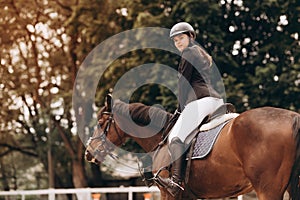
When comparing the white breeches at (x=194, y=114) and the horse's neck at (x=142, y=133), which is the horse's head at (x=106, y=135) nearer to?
the horse's neck at (x=142, y=133)

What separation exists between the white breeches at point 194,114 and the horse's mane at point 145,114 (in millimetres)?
551

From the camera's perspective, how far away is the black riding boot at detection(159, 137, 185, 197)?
26.8 feet

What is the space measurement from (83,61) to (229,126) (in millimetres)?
19353

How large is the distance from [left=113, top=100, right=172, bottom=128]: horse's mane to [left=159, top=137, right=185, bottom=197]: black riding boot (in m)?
Answer: 0.66

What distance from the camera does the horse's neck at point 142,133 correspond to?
29.6ft

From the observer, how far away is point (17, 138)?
125 feet

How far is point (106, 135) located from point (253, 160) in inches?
115

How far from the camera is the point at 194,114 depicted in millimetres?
8289

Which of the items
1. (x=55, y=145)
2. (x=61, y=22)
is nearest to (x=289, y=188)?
(x=61, y=22)

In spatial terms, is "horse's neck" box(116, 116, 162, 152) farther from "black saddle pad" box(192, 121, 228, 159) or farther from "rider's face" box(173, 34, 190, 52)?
"rider's face" box(173, 34, 190, 52)

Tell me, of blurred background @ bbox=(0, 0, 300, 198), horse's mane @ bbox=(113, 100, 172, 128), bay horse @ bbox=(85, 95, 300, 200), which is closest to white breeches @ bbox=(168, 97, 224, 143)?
bay horse @ bbox=(85, 95, 300, 200)

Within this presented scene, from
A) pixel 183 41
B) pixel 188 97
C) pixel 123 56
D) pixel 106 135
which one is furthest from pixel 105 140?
pixel 123 56

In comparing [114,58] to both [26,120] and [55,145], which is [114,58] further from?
[55,145]

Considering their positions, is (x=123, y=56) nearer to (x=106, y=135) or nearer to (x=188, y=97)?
(x=106, y=135)
